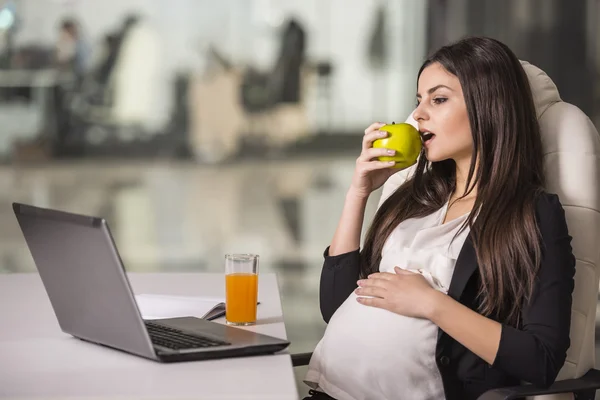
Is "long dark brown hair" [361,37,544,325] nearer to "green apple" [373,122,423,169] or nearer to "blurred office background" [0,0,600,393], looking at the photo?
"green apple" [373,122,423,169]

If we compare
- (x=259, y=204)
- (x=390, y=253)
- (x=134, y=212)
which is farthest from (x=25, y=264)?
(x=390, y=253)

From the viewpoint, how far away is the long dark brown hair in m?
1.68

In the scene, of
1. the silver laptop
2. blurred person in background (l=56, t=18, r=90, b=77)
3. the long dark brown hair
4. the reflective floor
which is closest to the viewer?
the silver laptop

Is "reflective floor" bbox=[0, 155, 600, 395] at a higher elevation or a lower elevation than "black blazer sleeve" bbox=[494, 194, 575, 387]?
lower

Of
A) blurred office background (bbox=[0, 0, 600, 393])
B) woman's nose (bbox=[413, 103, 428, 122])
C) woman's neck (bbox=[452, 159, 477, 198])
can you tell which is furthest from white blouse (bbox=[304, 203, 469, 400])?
blurred office background (bbox=[0, 0, 600, 393])

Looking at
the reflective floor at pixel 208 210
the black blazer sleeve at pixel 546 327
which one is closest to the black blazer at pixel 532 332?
the black blazer sleeve at pixel 546 327

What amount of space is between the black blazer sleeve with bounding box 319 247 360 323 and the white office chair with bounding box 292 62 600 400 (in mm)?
203

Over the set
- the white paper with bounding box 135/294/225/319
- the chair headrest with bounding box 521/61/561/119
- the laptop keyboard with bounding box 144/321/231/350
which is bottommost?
the white paper with bounding box 135/294/225/319

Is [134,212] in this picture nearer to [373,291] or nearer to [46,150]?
[46,150]

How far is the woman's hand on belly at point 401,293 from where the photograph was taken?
1.63 m

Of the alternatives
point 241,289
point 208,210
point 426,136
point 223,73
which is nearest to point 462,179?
point 426,136

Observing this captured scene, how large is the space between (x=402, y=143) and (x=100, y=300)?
0.78 m

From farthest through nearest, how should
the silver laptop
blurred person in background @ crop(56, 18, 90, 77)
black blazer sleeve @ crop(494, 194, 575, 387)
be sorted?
1. blurred person in background @ crop(56, 18, 90, 77)
2. black blazer sleeve @ crop(494, 194, 575, 387)
3. the silver laptop

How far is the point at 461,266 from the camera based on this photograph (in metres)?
1.72
